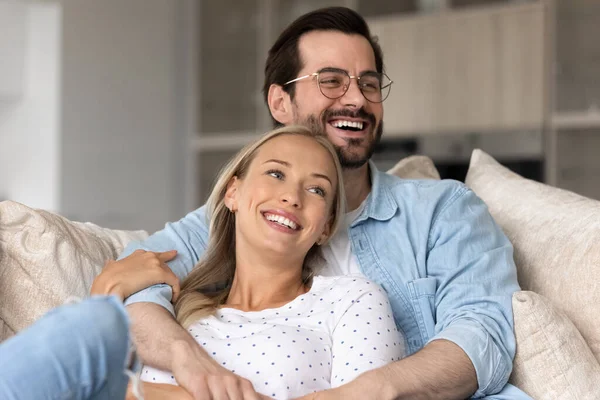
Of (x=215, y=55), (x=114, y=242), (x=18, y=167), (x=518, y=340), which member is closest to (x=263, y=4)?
(x=215, y=55)

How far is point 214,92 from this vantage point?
6.04m

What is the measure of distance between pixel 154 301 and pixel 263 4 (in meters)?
4.28

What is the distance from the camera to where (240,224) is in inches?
74.2

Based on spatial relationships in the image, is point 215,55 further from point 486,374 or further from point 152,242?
point 486,374

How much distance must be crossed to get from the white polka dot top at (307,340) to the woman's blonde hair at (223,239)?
0.14m

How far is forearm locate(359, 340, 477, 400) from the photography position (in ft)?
5.05

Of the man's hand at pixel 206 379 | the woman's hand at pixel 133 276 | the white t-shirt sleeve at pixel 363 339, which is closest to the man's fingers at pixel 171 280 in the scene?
the woman's hand at pixel 133 276

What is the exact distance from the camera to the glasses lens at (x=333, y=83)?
2211 mm

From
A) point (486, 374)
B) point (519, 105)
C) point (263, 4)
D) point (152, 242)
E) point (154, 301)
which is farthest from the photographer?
point (263, 4)

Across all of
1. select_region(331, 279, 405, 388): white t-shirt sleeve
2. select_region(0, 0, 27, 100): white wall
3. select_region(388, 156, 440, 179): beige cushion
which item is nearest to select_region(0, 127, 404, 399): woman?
select_region(331, 279, 405, 388): white t-shirt sleeve

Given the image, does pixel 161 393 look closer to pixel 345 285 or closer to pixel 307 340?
pixel 307 340

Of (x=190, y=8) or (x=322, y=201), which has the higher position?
(x=190, y=8)

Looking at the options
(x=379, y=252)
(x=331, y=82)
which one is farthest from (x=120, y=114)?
(x=379, y=252)

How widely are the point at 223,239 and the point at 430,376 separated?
63 cm
